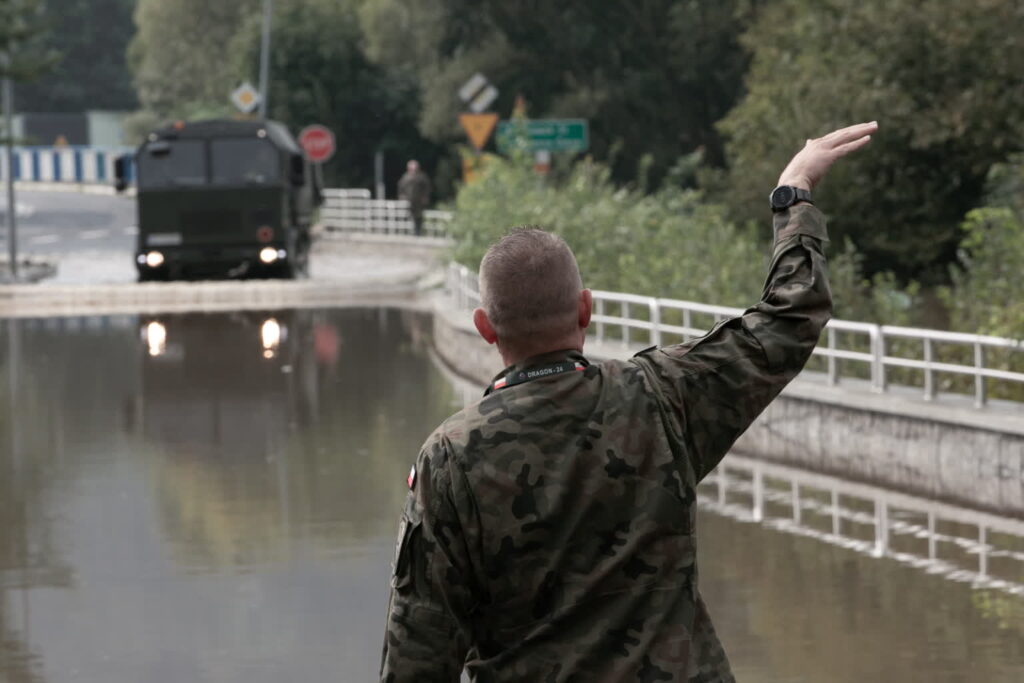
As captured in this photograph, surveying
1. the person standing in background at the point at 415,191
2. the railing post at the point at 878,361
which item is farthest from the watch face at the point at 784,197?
the person standing in background at the point at 415,191

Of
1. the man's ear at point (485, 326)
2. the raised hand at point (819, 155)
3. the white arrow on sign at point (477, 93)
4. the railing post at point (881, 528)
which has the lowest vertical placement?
the railing post at point (881, 528)

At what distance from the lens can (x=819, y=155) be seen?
4.05 metres

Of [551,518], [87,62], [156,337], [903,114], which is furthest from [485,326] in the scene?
[87,62]

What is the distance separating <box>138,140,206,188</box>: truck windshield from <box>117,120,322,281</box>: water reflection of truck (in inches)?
0.6

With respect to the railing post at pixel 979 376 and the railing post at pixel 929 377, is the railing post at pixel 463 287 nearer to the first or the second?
the railing post at pixel 929 377

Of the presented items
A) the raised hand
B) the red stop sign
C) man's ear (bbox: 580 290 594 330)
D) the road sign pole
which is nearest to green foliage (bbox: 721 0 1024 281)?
the raised hand

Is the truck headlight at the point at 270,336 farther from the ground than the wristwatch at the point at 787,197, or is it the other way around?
the wristwatch at the point at 787,197

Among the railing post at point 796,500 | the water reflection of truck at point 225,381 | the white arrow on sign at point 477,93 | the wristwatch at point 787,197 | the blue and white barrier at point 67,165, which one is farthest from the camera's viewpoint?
the blue and white barrier at point 67,165

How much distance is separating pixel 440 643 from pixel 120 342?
23705 millimetres

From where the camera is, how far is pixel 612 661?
366 centimetres

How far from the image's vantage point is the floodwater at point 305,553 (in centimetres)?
902

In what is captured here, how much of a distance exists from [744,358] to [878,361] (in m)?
10.7

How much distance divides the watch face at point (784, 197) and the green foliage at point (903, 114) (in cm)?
1919

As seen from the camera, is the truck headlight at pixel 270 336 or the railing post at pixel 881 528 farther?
the truck headlight at pixel 270 336
